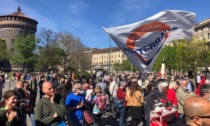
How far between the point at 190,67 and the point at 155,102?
163 feet

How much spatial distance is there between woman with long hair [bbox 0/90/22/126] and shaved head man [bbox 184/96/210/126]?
2746mm

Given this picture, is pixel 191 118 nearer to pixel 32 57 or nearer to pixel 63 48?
pixel 63 48

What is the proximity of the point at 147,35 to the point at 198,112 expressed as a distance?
6030 mm

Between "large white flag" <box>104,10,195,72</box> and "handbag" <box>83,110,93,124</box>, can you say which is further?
"large white flag" <box>104,10,195,72</box>

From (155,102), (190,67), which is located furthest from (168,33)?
(190,67)

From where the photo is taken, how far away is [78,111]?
5.71m

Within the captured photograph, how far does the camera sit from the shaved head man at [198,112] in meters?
2.12

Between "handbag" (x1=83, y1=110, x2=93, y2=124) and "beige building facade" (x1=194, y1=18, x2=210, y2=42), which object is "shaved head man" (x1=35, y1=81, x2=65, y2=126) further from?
"beige building facade" (x1=194, y1=18, x2=210, y2=42)

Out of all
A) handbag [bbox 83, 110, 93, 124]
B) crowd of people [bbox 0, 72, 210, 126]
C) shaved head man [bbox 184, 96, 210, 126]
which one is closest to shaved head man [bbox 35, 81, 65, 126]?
crowd of people [bbox 0, 72, 210, 126]

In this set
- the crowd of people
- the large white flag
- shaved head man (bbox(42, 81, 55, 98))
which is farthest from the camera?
the large white flag

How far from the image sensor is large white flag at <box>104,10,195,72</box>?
25.3ft

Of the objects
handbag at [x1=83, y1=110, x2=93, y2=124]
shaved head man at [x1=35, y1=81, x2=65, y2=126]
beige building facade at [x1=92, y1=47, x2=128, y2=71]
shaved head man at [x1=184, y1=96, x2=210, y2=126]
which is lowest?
handbag at [x1=83, y1=110, x2=93, y2=124]

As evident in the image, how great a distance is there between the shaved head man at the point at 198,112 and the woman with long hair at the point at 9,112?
9.01 feet

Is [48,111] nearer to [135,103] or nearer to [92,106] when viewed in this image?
[135,103]
